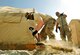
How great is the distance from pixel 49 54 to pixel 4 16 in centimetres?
267

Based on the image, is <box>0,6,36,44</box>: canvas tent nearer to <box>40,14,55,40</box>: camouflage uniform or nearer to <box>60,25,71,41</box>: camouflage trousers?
<box>40,14,55,40</box>: camouflage uniform

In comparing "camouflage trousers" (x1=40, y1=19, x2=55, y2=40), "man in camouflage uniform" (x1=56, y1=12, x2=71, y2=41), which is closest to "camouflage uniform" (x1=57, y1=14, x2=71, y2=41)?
"man in camouflage uniform" (x1=56, y1=12, x2=71, y2=41)

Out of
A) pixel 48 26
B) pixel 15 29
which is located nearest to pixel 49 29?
pixel 48 26

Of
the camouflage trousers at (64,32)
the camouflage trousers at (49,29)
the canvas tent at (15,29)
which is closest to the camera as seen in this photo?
the canvas tent at (15,29)

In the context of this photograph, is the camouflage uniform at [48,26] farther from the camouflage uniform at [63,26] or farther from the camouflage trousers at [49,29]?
the camouflage uniform at [63,26]

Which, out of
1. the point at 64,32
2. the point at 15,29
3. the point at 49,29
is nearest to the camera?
the point at 15,29

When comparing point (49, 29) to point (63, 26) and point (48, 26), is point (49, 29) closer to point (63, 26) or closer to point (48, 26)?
point (48, 26)

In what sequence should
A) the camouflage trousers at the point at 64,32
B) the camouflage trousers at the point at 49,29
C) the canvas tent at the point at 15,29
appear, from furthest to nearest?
the camouflage trousers at the point at 49,29 → the camouflage trousers at the point at 64,32 → the canvas tent at the point at 15,29

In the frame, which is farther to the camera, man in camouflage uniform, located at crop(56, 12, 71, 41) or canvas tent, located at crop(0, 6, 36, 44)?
man in camouflage uniform, located at crop(56, 12, 71, 41)

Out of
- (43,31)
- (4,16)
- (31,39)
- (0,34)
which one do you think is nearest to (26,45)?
(31,39)

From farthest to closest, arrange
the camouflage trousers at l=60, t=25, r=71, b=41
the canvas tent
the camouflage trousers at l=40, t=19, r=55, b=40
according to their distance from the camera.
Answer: the camouflage trousers at l=40, t=19, r=55, b=40, the camouflage trousers at l=60, t=25, r=71, b=41, the canvas tent

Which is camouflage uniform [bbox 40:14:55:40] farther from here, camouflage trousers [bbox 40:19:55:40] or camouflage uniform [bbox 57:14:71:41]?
camouflage uniform [bbox 57:14:71:41]

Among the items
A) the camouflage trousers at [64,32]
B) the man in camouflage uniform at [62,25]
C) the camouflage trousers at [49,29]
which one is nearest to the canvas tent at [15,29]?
the camouflage trousers at [49,29]

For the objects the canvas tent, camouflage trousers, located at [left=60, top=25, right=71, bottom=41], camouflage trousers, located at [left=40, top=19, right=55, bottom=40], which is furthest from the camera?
camouflage trousers, located at [left=40, top=19, right=55, bottom=40]
